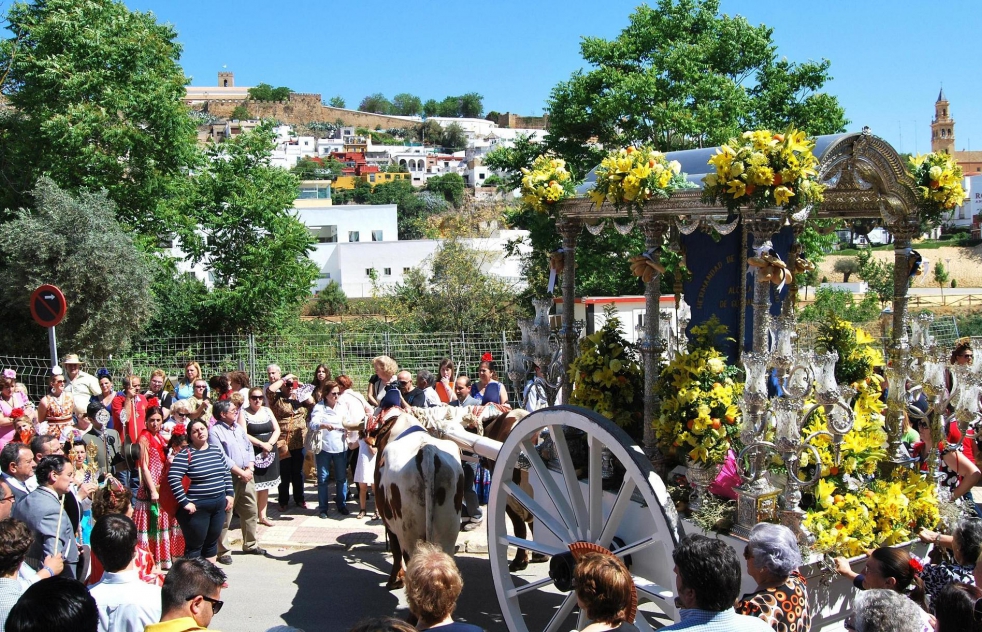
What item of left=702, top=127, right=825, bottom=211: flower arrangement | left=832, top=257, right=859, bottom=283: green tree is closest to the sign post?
left=702, top=127, right=825, bottom=211: flower arrangement

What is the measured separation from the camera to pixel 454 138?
490ft

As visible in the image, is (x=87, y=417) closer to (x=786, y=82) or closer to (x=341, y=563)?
(x=341, y=563)

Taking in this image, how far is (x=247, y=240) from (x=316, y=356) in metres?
5.01

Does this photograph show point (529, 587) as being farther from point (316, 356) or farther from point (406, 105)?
point (406, 105)

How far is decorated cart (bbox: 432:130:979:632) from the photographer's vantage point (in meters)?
4.52

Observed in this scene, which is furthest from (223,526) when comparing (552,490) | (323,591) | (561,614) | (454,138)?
(454,138)

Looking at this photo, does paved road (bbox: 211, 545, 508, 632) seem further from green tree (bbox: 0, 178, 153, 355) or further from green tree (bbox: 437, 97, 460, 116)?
green tree (bbox: 437, 97, 460, 116)

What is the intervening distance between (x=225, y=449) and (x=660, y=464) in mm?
4286

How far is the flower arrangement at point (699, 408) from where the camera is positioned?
16.3 ft

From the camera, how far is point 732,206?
4691 millimetres

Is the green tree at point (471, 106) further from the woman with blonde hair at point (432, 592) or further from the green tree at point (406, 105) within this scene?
the woman with blonde hair at point (432, 592)

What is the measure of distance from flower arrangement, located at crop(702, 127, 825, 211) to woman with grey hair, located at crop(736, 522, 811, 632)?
5.86 feet

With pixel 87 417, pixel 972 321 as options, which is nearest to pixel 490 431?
pixel 87 417

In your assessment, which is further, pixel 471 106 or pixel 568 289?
pixel 471 106
